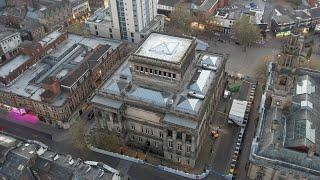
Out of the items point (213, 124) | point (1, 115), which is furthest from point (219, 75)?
point (1, 115)

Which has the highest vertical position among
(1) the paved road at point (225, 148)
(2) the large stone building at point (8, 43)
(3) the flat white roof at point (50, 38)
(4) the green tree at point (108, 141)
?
(3) the flat white roof at point (50, 38)

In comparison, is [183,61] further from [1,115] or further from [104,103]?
[1,115]

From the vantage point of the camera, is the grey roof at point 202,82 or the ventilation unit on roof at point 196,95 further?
the grey roof at point 202,82

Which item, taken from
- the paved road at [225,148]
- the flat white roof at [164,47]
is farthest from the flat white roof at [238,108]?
the flat white roof at [164,47]

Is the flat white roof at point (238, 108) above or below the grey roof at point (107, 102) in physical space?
below

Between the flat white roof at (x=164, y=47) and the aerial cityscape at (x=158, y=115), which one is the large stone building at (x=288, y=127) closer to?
the aerial cityscape at (x=158, y=115)

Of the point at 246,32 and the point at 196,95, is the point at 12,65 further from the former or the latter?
the point at 246,32
